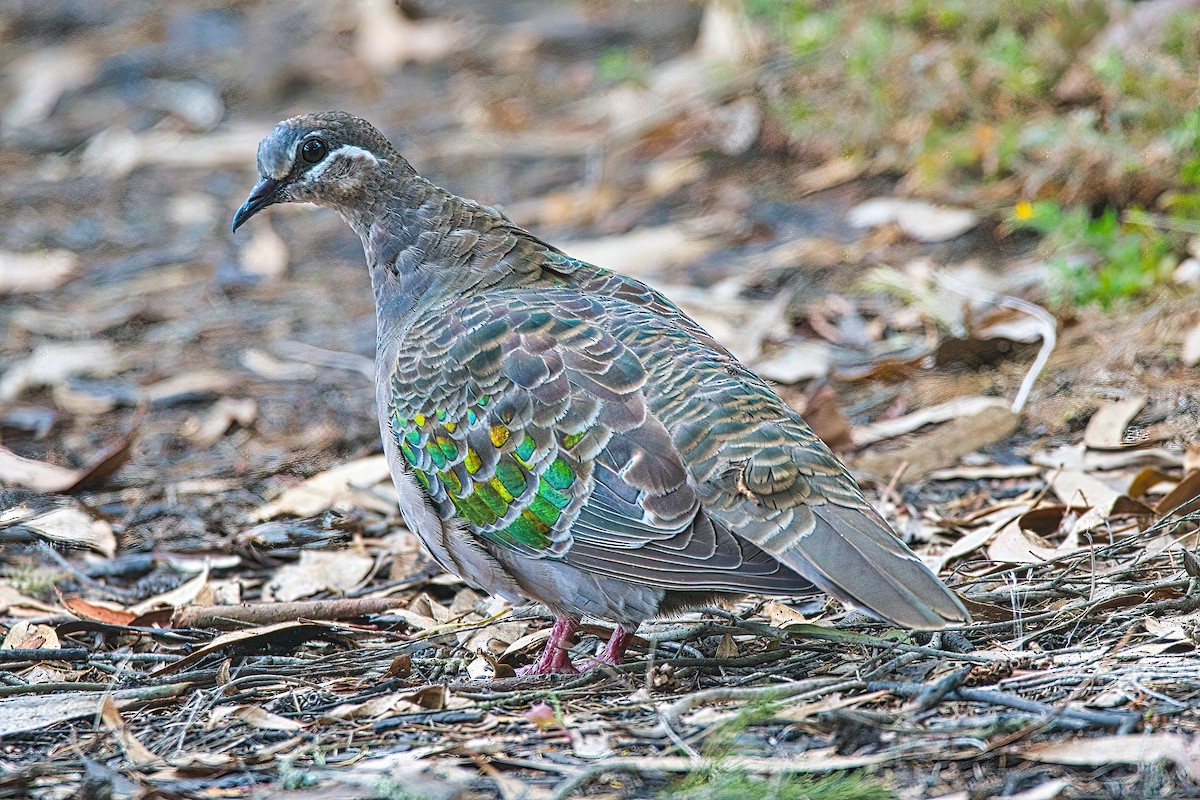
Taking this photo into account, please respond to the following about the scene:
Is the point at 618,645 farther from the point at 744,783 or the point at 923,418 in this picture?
the point at 923,418

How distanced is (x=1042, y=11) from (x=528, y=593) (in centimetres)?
549

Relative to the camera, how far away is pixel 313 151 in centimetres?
468

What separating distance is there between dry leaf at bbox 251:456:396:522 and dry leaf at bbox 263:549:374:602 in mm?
368

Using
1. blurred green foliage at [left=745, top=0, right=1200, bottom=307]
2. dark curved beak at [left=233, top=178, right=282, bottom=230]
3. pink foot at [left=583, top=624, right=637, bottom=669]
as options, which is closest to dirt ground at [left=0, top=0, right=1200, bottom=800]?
pink foot at [left=583, top=624, right=637, bottom=669]

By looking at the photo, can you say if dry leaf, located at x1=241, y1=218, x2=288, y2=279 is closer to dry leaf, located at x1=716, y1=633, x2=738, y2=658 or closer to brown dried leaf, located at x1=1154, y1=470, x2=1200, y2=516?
dry leaf, located at x1=716, y1=633, x2=738, y2=658

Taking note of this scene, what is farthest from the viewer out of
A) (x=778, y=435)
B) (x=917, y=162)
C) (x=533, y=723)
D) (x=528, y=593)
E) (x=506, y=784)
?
(x=917, y=162)

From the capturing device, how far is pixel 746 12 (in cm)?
950

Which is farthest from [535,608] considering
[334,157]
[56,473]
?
[56,473]

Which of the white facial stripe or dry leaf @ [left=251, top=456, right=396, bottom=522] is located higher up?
the white facial stripe

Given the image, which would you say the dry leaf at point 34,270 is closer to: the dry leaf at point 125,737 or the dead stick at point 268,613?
the dead stick at point 268,613

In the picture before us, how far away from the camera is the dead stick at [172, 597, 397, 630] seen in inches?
168

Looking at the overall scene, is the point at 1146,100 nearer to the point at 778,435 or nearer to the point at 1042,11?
the point at 1042,11

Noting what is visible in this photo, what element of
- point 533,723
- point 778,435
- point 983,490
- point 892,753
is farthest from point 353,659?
point 983,490

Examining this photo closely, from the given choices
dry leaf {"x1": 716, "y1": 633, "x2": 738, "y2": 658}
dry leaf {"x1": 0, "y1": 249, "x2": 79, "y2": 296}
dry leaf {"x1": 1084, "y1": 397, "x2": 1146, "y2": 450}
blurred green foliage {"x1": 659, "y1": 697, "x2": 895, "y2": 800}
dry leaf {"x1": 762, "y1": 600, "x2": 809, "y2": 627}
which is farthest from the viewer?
dry leaf {"x1": 0, "y1": 249, "x2": 79, "y2": 296}
